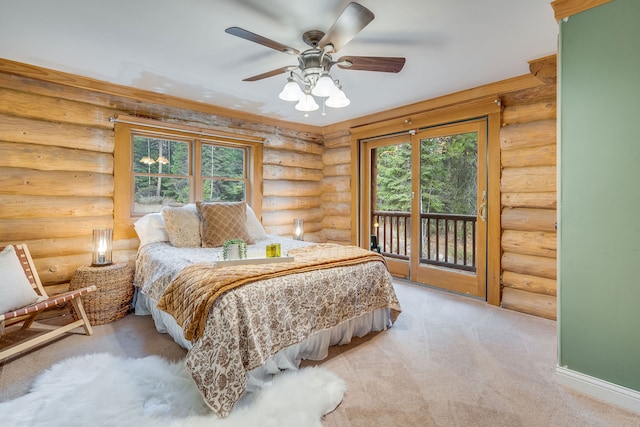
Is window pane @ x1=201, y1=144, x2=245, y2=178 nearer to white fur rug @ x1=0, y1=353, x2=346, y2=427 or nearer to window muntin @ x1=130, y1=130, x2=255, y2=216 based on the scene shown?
window muntin @ x1=130, y1=130, x2=255, y2=216

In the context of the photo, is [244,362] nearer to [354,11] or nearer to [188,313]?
[188,313]

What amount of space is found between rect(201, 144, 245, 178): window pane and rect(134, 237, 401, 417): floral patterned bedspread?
1.51 m

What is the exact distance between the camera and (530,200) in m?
3.11

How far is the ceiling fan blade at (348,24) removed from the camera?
5.10 feet

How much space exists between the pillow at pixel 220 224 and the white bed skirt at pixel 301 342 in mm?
822

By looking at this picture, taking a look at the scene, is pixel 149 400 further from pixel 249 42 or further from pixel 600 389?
pixel 600 389

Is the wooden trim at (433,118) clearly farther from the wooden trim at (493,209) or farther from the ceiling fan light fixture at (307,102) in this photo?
the ceiling fan light fixture at (307,102)

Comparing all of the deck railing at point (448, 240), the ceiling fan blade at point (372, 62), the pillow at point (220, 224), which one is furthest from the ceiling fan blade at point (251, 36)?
the deck railing at point (448, 240)

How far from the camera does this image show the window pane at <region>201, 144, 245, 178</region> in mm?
4134

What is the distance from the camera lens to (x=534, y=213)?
3.09 m

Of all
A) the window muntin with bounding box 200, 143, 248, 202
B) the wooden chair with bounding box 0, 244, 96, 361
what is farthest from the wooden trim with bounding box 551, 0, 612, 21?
the wooden chair with bounding box 0, 244, 96, 361

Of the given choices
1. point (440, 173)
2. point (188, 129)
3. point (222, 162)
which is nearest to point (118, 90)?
point (188, 129)

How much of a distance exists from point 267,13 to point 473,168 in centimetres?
284

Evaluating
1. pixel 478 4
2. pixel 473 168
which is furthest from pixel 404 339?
pixel 478 4
